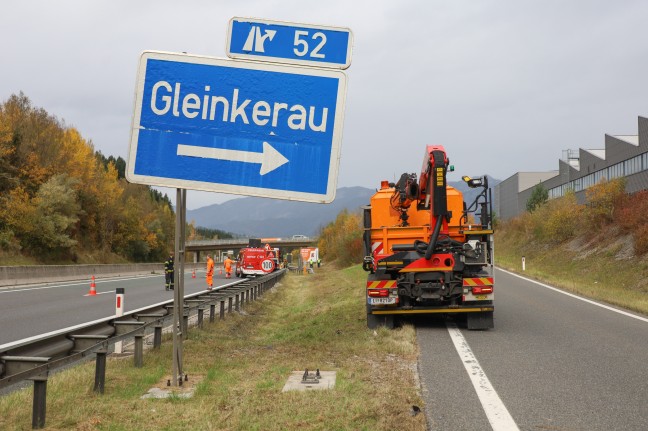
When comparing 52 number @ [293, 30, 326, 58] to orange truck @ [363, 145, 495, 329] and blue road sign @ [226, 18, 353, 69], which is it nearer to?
blue road sign @ [226, 18, 353, 69]

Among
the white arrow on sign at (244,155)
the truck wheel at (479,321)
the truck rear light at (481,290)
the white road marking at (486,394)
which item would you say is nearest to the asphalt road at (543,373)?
the white road marking at (486,394)

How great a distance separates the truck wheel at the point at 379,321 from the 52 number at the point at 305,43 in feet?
20.2

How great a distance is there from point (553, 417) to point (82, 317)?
39.4 ft

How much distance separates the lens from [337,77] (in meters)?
6.79

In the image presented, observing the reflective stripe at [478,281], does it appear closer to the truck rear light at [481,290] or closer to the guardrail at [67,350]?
the truck rear light at [481,290]

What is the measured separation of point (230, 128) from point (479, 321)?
265 inches

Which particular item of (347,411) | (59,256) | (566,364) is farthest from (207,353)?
(59,256)

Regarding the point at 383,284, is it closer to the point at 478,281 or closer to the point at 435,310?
the point at 435,310

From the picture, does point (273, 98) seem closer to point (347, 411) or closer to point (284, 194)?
point (284, 194)

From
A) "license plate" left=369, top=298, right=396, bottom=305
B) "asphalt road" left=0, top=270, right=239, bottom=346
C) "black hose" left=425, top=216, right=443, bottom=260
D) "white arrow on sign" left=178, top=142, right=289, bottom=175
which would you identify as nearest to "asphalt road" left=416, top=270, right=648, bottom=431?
"license plate" left=369, top=298, right=396, bottom=305

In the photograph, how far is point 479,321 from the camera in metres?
11.4

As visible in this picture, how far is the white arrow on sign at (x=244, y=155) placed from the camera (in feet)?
21.6

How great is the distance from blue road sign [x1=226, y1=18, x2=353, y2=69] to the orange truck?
4.59 metres

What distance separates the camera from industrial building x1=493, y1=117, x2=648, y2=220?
57938 millimetres
